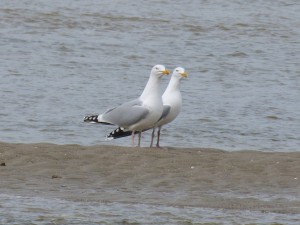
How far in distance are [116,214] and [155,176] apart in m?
1.74

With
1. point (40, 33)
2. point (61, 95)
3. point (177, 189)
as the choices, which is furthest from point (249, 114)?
point (40, 33)

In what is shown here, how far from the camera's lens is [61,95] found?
1644 cm

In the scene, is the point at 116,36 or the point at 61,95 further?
the point at 116,36

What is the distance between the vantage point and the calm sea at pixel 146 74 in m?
8.38

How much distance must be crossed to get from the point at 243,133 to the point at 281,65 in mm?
6482

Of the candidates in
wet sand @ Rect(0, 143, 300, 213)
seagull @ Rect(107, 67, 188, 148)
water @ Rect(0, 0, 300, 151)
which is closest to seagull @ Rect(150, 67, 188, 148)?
seagull @ Rect(107, 67, 188, 148)

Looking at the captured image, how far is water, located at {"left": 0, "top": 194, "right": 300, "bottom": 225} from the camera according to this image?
25.5 feet

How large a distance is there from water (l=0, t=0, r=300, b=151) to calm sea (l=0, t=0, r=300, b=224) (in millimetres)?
24

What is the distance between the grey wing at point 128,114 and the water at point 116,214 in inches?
130

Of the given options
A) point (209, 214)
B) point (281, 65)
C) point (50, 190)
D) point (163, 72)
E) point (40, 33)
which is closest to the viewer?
point (209, 214)

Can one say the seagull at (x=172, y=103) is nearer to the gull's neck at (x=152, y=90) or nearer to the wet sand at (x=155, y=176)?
the gull's neck at (x=152, y=90)

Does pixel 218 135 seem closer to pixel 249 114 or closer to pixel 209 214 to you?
pixel 249 114

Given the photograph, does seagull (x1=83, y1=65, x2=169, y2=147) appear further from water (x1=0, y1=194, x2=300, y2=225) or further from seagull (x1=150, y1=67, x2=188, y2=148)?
water (x1=0, y1=194, x2=300, y2=225)

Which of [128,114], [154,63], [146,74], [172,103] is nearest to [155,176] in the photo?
[128,114]
